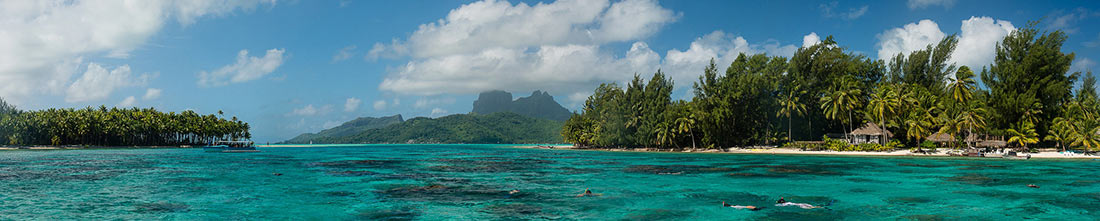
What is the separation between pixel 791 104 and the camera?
9344cm

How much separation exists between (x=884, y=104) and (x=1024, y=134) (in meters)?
16.4

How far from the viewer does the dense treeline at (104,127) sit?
121 meters

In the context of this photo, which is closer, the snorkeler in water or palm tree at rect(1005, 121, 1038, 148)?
the snorkeler in water

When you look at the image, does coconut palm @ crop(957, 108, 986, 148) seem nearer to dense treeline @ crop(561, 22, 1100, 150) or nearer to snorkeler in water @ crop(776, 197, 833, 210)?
dense treeline @ crop(561, 22, 1100, 150)

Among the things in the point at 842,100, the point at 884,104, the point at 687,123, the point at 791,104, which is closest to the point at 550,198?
the point at 884,104

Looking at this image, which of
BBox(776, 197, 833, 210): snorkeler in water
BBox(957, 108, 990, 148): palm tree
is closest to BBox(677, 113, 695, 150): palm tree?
BBox(957, 108, 990, 148): palm tree

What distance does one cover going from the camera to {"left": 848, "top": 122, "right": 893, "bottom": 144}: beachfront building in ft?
285

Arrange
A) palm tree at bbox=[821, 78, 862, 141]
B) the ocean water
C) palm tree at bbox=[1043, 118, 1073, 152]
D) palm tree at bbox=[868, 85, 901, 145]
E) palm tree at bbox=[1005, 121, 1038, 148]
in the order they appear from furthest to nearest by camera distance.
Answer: palm tree at bbox=[821, 78, 862, 141], palm tree at bbox=[868, 85, 901, 145], palm tree at bbox=[1005, 121, 1038, 148], palm tree at bbox=[1043, 118, 1073, 152], the ocean water

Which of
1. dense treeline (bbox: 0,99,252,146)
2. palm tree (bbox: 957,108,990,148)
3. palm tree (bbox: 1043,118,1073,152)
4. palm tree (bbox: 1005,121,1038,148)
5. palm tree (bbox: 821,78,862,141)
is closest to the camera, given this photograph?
palm tree (bbox: 1043,118,1073,152)

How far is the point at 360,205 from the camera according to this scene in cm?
2392

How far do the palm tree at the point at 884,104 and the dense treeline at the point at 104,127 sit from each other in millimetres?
152981

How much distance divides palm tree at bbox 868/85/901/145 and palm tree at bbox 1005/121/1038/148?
14.3m

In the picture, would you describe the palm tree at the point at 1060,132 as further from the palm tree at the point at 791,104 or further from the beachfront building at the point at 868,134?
the palm tree at the point at 791,104

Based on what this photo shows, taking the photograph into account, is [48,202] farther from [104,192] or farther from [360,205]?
[360,205]
